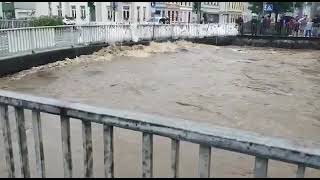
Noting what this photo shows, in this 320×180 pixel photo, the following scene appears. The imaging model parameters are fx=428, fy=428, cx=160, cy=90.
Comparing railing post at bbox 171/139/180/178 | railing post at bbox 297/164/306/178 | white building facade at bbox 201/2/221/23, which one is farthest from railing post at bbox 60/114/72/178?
white building facade at bbox 201/2/221/23

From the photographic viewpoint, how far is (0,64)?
1320 centimetres

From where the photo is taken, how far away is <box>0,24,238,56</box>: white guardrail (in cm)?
1396

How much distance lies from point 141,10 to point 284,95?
41.1 m

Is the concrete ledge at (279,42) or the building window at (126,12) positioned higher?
the building window at (126,12)

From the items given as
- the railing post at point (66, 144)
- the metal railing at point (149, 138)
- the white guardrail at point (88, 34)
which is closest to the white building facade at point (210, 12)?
the white guardrail at point (88, 34)

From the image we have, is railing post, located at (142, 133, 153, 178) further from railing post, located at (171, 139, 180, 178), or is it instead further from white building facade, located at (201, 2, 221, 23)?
white building facade, located at (201, 2, 221, 23)

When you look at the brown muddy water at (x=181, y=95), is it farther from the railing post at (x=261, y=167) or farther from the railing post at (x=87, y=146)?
the railing post at (x=261, y=167)

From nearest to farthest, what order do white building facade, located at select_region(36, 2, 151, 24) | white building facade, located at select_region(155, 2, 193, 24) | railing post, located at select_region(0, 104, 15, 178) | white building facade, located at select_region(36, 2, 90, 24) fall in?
railing post, located at select_region(0, 104, 15, 178) < white building facade, located at select_region(36, 2, 151, 24) < white building facade, located at select_region(36, 2, 90, 24) < white building facade, located at select_region(155, 2, 193, 24)

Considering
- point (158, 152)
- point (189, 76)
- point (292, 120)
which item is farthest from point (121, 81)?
point (158, 152)

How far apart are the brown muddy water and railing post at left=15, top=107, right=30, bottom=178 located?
776 millimetres

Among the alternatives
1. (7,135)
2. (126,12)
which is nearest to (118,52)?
(7,135)

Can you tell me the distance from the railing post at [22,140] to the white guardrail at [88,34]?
456 inches

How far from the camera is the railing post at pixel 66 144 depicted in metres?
2.29

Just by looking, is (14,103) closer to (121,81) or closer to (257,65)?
(121,81)
